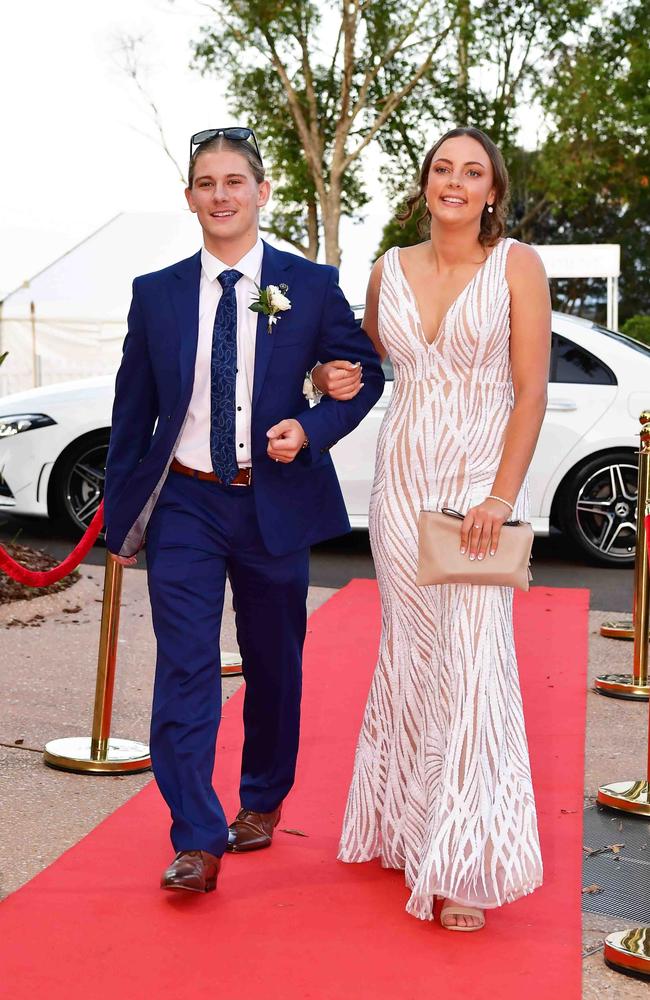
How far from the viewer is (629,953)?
3428 mm

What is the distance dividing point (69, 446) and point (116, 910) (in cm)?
646

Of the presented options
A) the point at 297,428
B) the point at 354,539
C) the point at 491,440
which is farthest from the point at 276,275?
the point at 354,539

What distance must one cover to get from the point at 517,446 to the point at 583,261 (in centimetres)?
1317

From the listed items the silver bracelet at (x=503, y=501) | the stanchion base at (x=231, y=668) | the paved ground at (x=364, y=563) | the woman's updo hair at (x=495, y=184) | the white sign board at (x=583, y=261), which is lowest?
the stanchion base at (x=231, y=668)

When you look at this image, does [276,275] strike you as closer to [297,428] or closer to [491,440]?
[297,428]

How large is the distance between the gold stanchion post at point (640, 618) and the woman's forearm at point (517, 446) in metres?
2.28

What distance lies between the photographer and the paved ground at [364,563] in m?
8.97

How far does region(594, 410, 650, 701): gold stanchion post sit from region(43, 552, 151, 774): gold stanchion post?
2.31 m

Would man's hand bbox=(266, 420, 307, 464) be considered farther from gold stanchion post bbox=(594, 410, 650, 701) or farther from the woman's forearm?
gold stanchion post bbox=(594, 410, 650, 701)

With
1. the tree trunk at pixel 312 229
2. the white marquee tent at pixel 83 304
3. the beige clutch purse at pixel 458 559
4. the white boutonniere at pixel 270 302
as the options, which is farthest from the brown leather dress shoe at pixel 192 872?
the tree trunk at pixel 312 229

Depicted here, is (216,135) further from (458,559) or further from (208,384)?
(458,559)

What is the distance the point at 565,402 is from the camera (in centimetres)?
946

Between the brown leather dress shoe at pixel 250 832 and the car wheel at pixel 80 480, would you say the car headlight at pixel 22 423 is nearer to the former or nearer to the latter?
the car wheel at pixel 80 480

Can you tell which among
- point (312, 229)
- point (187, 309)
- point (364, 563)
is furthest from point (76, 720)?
point (312, 229)
